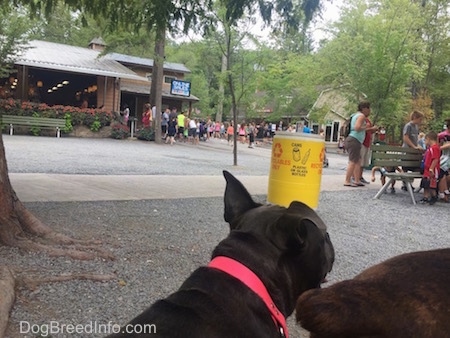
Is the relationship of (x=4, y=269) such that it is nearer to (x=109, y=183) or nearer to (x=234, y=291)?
(x=234, y=291)

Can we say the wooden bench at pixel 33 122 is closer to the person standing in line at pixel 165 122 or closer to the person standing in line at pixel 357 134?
the person standing in line at pixel 165 122

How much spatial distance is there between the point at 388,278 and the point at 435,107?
41.4 metres

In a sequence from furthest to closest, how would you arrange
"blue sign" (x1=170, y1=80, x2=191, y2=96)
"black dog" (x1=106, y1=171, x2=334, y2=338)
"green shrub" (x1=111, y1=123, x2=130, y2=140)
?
"blue sign" (x1=170, y1=80, x2=191, y2=96)
"green shrub" (x1=111, y1=123, x2=130, y2=140)
"black dog" (x1=106, y1=171, x2=334, y2=338)

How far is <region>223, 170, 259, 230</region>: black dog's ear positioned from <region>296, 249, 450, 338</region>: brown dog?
796 mm

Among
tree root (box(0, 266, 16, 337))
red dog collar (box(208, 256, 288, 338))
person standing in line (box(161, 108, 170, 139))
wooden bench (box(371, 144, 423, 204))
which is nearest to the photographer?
red dog collar (box(208, 256, 288, 338))

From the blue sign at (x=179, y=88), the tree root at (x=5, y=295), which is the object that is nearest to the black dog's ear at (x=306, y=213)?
the tree root at (x=5, y=295)

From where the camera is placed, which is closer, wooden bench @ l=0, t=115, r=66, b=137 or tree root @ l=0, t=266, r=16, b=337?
tree root @ l=0, t=266, r=16, b=337

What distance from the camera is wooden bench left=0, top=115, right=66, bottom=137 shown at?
2089 centimetres

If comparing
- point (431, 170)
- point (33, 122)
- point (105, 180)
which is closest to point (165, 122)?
point (33, 122)

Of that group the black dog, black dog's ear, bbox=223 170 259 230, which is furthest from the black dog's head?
black dog's ear, bbox=223 170 259 230

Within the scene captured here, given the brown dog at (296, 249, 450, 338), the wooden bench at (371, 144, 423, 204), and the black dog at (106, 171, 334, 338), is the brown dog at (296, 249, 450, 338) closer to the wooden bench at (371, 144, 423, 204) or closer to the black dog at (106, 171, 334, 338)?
the black dog at (106, 171, 334, 338)

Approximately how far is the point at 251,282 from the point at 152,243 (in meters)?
3.24

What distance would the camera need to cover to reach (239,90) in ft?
50.9

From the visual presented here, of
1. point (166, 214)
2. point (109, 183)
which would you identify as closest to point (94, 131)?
point (109, 183)
